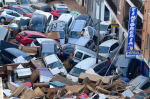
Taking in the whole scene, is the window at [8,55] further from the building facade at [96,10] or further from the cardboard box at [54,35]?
the building facade at [96,10]

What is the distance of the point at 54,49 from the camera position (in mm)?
19281

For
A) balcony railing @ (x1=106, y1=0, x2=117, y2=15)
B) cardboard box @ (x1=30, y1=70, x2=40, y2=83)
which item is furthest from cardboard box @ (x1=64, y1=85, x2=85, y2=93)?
balcony railing @ (x1=106, y1=0, x2=117, y2=15)

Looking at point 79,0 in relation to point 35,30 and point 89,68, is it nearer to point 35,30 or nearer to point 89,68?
point 35,30

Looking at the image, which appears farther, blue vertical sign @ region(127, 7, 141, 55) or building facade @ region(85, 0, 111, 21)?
building facade @ region(85, 0, 111, 21)

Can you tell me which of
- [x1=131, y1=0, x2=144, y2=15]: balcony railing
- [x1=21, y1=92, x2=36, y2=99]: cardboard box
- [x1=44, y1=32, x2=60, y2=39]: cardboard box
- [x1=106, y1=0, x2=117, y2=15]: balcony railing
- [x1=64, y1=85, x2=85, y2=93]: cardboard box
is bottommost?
[x1=64, y1=85, x2=85, y2=93]: cardboard box

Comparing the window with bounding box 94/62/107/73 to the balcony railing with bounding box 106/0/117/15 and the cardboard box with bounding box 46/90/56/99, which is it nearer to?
the cardboard box with bounding box 46/90/56/99

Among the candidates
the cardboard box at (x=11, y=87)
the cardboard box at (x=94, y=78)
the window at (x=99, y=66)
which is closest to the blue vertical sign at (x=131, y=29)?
the cardboard box at (x=94, y=78)

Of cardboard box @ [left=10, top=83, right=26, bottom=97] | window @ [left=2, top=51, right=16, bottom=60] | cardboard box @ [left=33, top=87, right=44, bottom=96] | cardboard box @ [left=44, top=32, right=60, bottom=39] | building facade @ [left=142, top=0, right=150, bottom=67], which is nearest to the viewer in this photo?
cardboard box @ [left=33, top=87, right=44, bottom=96]

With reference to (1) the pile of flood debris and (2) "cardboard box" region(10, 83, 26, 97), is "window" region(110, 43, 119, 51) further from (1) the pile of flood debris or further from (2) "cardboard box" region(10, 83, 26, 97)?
(2) "cardboard box" region(10, 83, 26, 97)

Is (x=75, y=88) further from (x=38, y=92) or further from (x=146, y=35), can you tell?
(x=146, y=35)

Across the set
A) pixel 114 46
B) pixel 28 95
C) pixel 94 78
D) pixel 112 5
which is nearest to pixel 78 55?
pixel 114 46

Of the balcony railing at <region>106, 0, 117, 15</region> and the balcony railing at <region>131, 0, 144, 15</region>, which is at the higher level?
the balcony railing at <region>131, 0, 144, 15</region>

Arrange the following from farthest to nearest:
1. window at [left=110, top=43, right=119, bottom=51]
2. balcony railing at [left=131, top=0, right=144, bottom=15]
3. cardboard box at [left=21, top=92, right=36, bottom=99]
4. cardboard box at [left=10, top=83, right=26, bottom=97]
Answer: window at [left=110, top=43, right=119, bottom=51] < balcony railing at [left=131, top=0, right=144, bottom=15] < cardboard box at [left=10, top=83, right=26, bottom=97] < cardboard box at [left=21, top=92, right=36, bottom=99]

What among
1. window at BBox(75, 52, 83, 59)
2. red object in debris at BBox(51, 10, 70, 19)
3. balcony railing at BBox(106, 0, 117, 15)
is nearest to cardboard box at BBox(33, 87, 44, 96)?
window at BBox(75, 52, 83, 59)
